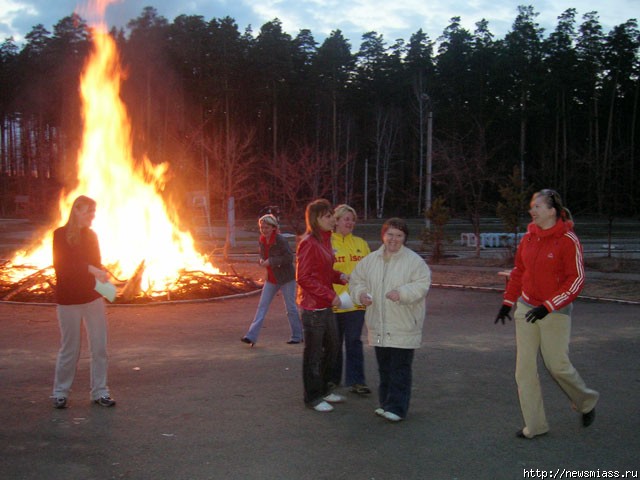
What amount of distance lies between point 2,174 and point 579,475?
68.0 metres

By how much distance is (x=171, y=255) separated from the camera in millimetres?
15305

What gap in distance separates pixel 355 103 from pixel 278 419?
64.1 meters

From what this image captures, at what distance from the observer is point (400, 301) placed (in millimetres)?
5395

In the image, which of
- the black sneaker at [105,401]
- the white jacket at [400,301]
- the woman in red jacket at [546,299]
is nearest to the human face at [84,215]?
the black sneaker at [105,401]

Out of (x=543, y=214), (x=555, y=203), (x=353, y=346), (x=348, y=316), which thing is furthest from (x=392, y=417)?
(x=555, y=203)

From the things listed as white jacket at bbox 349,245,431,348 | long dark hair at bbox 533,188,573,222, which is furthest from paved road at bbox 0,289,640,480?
long dark hair at bbox 533,188,573,222

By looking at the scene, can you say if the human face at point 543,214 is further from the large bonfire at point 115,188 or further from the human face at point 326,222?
the large bonfire at point 115,188

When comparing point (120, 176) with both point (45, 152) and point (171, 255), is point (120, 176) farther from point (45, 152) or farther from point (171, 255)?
point (45, 152)

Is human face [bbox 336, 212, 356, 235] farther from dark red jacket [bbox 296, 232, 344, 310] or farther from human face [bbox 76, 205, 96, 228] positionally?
human face [bbox 76, 205, 96, 228]

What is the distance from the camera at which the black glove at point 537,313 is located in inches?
195

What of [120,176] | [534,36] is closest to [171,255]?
[120,176]

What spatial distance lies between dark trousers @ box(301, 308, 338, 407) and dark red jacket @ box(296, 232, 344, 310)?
10 cm

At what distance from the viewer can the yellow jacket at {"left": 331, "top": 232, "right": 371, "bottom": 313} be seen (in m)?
6.52

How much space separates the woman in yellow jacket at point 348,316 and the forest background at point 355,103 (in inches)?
1749
